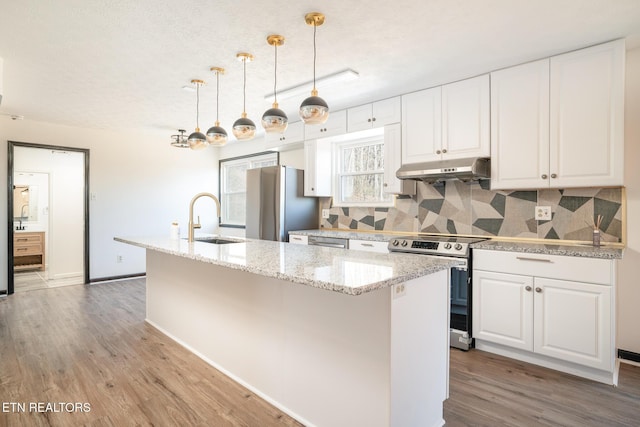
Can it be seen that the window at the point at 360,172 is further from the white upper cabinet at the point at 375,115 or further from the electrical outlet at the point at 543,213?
the electrical outlet at the point at 543,213

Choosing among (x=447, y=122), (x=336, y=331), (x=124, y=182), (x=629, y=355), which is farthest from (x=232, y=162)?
(x=629, y=355)

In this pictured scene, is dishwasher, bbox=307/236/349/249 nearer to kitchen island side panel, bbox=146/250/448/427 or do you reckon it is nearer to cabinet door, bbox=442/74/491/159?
cabinet door, bbox=442/74/491/159

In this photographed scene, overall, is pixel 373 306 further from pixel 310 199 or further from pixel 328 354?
pixel 310 199

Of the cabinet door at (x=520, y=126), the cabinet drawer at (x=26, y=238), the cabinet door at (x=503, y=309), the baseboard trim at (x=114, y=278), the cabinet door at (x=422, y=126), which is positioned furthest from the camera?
the cabinet drawer at (x=26, y=238)

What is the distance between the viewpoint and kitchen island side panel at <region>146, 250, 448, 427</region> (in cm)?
156

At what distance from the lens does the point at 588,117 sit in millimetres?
2529

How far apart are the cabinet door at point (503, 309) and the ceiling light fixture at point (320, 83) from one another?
6.44ft

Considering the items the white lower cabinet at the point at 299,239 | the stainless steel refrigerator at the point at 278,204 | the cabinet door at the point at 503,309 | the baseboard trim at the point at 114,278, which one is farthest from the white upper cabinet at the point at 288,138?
the baseboard trim at the point at 114,278

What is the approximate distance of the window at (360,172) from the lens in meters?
4.28

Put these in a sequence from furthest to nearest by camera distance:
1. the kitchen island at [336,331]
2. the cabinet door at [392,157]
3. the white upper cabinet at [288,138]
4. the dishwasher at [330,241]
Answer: the white upper cabinet at [288,138] → the dishwasher at [330,241] → the cabinet door at [392,157] → the kitchen island at [336,331]

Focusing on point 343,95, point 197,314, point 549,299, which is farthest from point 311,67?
point 549,299

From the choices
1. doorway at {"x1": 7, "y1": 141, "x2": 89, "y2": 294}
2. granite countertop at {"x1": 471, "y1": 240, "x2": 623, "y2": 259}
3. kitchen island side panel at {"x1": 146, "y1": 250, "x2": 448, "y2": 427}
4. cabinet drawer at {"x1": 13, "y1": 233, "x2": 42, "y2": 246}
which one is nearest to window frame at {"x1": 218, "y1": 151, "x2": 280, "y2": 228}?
doorway at {"x1": 7, "y1": 141, "x2": 89, "y2": 294}

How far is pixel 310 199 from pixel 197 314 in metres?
2.41

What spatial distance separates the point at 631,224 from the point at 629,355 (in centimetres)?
99
